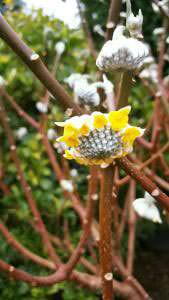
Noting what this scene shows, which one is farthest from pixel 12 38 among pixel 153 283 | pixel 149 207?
pixel 153 283

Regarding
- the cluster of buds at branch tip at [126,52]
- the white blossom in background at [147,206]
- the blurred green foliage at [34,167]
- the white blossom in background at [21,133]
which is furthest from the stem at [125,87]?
the white blossom in background at [21,133]

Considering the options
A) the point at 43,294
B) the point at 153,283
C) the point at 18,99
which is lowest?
the point at 153,283

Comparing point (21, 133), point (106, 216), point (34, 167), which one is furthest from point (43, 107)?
point (106, 216)

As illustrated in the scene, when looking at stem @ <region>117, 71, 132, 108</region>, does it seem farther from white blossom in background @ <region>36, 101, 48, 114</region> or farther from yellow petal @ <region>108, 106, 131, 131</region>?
white blossom in background @ <region>36, 101, 48, 114</region>

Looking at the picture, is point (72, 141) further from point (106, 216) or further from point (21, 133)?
point (21, 133)

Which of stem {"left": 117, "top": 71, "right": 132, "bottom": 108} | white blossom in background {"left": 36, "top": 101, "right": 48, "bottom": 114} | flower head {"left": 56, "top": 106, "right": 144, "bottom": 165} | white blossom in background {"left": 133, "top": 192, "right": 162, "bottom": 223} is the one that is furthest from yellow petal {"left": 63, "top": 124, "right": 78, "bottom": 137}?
white blossom in background {"left": 36, "top": 101, "right": 48, "bottom": 114}

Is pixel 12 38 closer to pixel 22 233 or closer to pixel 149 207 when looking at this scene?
pixel 149 207

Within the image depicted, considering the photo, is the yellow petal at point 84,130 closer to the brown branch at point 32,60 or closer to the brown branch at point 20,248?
the brown branch at point 32,60
